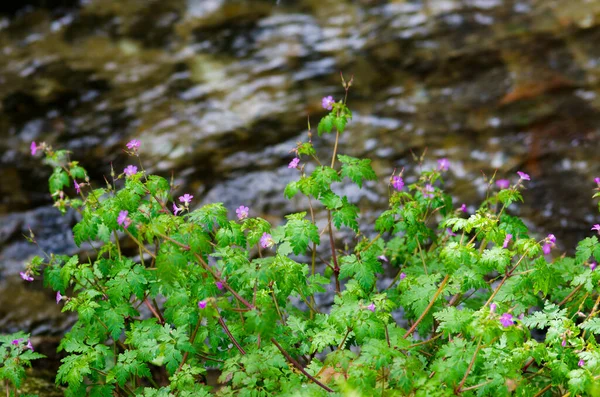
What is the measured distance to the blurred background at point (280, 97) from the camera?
448cm

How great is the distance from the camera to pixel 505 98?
5125mm

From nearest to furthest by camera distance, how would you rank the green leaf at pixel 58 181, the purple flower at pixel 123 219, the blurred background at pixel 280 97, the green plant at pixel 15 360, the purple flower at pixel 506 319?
the purple flower at pixel 506 319 → the purple flower at pixel 123 219 → the green plant at pixel 15 360 → the green leaf at pixel 58 181 → the blurred background at pixel 280 97

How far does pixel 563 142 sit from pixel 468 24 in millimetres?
1884

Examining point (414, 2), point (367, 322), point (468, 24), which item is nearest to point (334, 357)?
point (367, 322)

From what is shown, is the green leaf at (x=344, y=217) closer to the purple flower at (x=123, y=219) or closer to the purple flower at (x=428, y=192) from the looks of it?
the purple flower at (x=428, y=192)

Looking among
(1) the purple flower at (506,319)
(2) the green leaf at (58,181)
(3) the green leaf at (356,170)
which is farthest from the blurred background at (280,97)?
(1) the purple flower at (506,319)

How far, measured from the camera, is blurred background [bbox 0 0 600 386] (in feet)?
14.7

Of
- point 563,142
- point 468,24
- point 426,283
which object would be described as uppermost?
point 426,283

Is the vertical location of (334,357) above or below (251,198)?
above

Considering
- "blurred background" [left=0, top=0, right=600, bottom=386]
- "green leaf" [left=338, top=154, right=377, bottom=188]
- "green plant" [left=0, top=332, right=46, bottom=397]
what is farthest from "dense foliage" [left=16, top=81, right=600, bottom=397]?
"blurred background" [left=0, top=0, right=600, bottom=386]

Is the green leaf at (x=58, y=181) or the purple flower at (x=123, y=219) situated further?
the green leaf at (x=58, y=181)

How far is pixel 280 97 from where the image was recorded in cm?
554

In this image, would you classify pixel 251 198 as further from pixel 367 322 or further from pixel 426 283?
pixel 367 322

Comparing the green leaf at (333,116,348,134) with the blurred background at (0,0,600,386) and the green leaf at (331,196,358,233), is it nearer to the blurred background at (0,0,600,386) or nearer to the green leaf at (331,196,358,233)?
the green leaf at (331,196,358,233)
